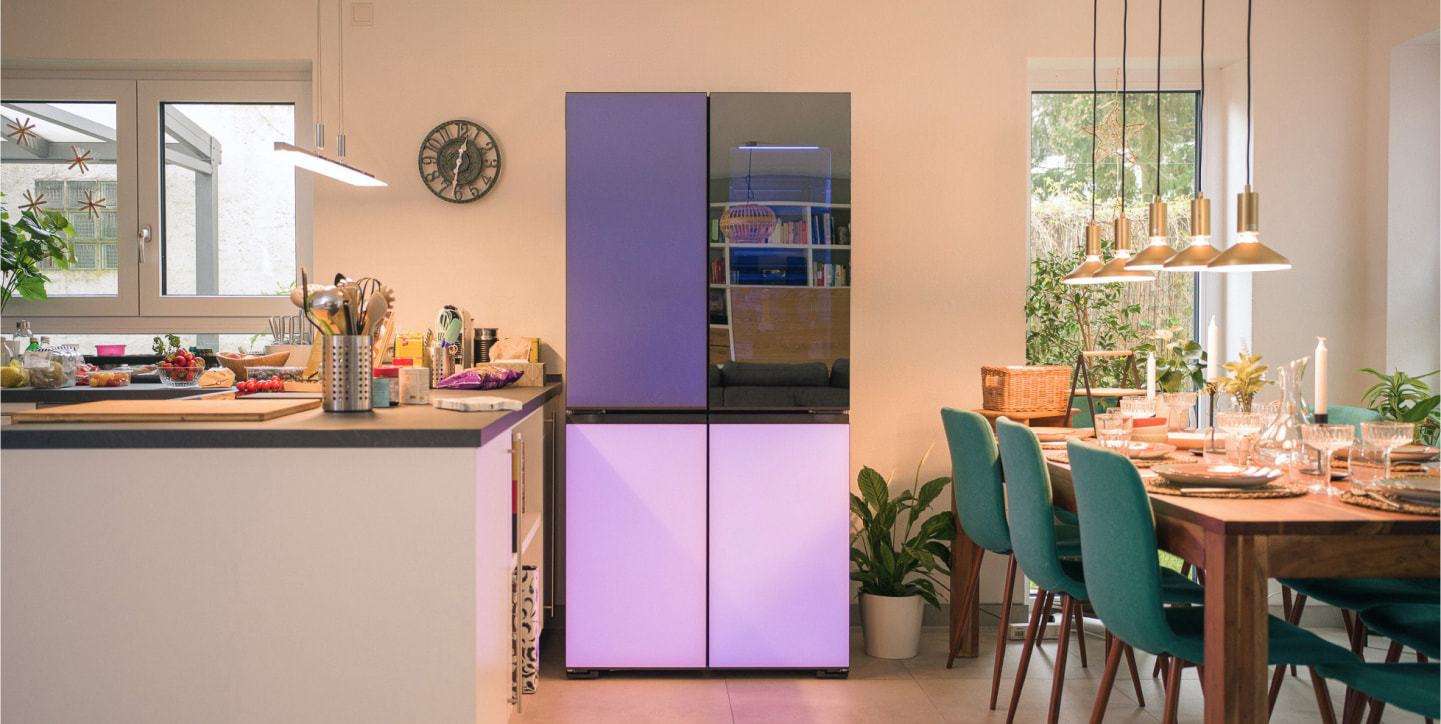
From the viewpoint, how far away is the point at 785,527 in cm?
325

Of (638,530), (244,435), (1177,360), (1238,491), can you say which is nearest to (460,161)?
(638,530)

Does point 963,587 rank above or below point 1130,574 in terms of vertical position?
below

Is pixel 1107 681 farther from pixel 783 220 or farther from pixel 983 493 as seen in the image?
pixel 783 220

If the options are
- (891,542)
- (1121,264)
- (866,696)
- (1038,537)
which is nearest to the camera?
(1038,537)

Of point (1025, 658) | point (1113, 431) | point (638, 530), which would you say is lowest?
point (1025, 658)

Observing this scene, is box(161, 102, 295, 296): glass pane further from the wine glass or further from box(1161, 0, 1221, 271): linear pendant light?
the wine glass

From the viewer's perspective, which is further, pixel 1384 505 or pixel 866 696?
pixel 866 696

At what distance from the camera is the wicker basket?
3.44m

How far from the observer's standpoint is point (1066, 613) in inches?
104

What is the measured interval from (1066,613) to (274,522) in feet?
6.87

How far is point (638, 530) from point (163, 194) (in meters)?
2.63

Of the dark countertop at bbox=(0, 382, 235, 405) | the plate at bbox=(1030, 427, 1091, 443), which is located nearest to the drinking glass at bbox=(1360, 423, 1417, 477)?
the plate at bbox=(1030, 427, 1091, 443)

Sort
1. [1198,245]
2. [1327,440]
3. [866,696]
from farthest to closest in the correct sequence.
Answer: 1. [866,696]
2. [1198,245]
3. [1327,440]

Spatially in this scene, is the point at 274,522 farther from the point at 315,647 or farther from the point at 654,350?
the point at 654,350
